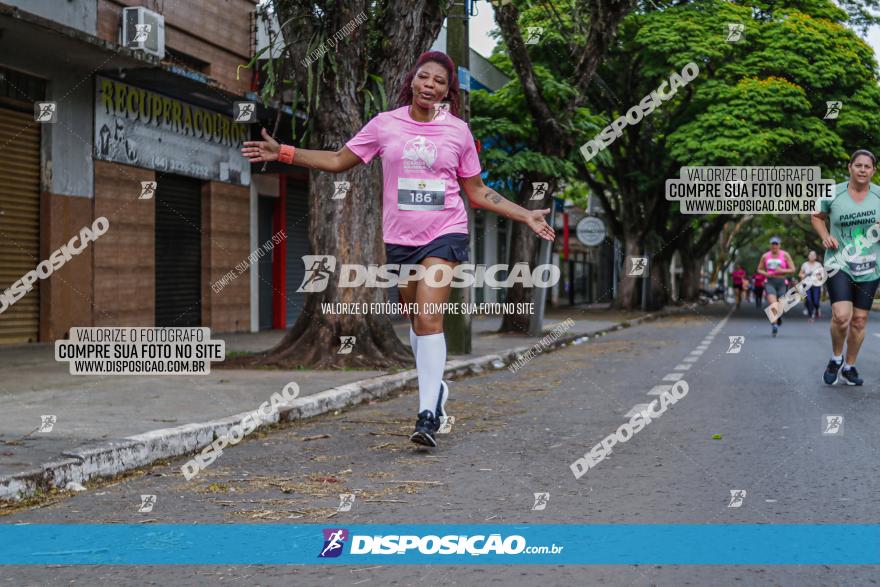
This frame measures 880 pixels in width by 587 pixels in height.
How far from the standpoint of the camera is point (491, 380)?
1065 cm

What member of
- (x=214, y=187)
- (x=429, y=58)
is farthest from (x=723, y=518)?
(x=214, y=187)

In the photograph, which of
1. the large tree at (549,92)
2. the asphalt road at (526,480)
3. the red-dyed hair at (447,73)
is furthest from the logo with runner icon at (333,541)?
the large tree at (549,92)

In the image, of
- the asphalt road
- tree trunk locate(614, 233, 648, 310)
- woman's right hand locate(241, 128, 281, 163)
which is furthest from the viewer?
tree trunk locate(614, 233, 648, 310)

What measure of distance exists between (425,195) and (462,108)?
7265 mm

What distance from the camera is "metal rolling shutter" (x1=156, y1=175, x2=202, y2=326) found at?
16219 mm

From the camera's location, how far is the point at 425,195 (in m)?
5.84

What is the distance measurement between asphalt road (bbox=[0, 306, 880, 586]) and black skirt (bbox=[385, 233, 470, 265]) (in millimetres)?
1104

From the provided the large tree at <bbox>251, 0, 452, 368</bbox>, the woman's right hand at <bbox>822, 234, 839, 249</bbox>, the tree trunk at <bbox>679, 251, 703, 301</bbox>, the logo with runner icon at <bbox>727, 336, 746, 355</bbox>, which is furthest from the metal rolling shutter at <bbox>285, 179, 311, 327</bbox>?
the tree trunk at <bbox>679, 251, 703, 301</bbox>

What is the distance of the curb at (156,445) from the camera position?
4.90 m

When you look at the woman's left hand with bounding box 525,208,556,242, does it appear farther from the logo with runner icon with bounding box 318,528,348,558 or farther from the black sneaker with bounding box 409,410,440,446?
the logo with runner icon with bounding box 318,528,348,558

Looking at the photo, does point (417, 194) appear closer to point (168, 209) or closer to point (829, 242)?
point (829, 242)

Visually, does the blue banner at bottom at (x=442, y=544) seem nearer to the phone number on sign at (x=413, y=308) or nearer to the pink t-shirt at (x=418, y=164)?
the phone number on sign at (x=413, y=308)

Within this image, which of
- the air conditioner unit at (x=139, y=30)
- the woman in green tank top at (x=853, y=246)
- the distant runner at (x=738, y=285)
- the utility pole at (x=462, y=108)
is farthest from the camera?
the distant runner at (x=738, y=285)

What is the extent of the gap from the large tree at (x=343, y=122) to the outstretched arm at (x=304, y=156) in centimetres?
421
